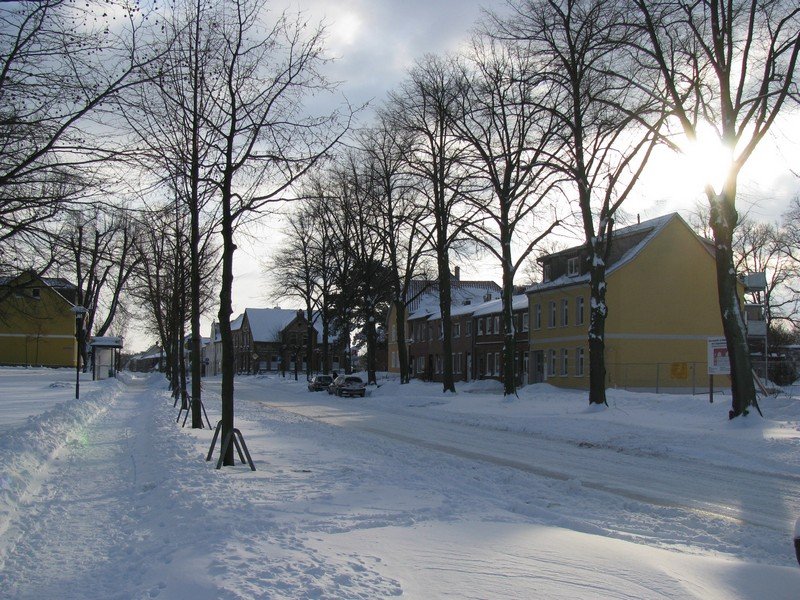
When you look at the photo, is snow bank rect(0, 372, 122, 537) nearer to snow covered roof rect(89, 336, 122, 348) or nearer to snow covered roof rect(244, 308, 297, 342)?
snow covered roof rect(89, 336, 122, 348)

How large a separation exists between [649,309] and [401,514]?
39.7m

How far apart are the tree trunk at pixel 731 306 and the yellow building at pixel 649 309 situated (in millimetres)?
21382

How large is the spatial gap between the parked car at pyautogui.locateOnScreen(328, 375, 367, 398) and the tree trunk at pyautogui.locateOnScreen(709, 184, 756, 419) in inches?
1132

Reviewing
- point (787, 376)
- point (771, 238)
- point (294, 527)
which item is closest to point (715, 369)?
point (294, 527)

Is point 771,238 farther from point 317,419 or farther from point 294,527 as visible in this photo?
point 294,527

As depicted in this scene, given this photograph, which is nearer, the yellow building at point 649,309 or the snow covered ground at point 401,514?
the snow covered ground at point 401,514

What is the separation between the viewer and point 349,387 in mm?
46438

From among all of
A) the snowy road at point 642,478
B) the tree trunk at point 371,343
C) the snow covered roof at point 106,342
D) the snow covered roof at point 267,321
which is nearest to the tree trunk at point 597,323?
the snowy road at point 642,478

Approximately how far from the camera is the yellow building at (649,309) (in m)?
43.7

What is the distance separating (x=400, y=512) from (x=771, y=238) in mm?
61103

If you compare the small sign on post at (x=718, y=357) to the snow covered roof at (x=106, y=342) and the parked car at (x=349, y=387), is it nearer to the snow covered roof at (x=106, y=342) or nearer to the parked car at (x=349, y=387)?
the parked car at (x=349, y=387)

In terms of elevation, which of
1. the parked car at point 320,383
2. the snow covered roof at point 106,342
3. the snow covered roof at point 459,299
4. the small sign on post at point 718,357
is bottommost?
the parked car at point 320,383

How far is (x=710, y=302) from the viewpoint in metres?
46.4

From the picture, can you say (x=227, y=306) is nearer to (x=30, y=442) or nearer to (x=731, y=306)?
(x=30, y=442)
